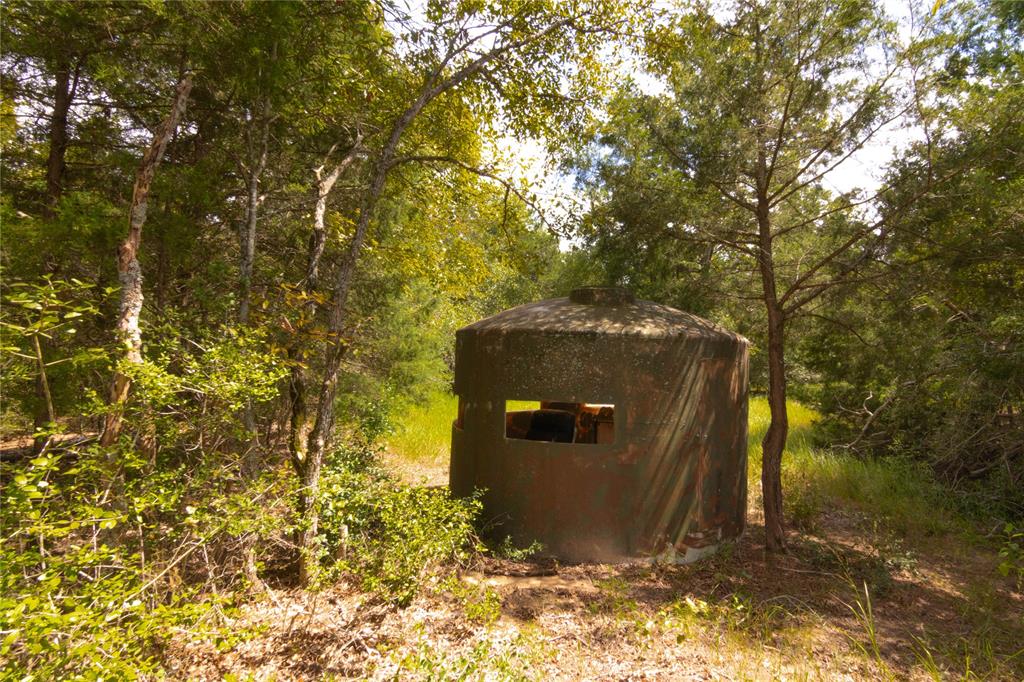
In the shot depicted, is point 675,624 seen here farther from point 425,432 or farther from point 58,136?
point 58,136

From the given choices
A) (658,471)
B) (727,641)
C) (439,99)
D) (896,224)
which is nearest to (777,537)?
(658,471)

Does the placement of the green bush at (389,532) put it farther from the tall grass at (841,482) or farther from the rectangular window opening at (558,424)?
the tall grass at (841,482)

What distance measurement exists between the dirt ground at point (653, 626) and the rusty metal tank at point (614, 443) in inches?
15.0

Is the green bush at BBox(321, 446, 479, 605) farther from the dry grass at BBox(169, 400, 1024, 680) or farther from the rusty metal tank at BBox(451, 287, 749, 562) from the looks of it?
the rusty metal tank at BBox(451, 287, 749, 562)

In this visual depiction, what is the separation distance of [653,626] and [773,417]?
2.73 m

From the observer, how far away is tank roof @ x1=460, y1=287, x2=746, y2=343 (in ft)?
18.9

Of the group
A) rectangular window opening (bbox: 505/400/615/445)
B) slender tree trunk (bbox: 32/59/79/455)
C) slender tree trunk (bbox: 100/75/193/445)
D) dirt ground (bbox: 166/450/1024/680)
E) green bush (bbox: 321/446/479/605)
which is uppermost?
slender tree trunk (bbox: 32/59/79/455)

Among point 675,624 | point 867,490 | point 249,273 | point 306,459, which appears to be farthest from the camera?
point 867,490

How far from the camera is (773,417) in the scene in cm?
587

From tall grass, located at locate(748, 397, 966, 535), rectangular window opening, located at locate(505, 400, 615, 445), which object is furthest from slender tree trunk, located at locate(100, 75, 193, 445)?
tall grass, located at locate(748, 397, 966, 535)

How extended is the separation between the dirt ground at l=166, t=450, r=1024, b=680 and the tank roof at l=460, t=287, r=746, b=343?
2.48m

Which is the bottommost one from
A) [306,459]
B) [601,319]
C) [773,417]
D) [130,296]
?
A: [306,459]

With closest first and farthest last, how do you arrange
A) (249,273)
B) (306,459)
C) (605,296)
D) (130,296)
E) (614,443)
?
1. (130,296)
2. (249,273)
3. (306,459)
4. (614,443)
5. (605,296)

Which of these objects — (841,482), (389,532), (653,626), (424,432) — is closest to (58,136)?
(389,532)
